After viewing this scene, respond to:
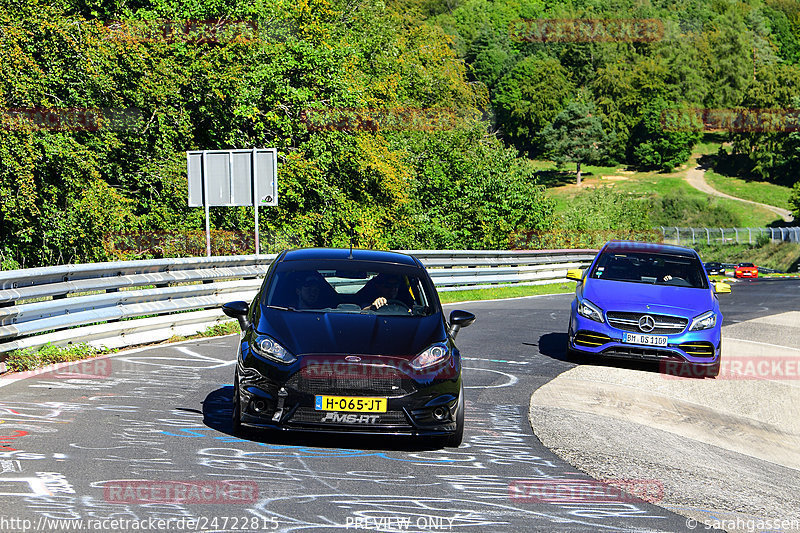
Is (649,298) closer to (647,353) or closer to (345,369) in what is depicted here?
(647,353)

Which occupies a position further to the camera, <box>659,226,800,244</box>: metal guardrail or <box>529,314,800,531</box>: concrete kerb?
<box>659,226,800,244</box>: metal guardrail

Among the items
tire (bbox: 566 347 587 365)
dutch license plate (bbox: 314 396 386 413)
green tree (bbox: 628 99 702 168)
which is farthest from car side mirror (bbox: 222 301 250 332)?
green tree (bbox: 628 99 702 168)

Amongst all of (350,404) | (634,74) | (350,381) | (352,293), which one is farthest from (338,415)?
(634,74)

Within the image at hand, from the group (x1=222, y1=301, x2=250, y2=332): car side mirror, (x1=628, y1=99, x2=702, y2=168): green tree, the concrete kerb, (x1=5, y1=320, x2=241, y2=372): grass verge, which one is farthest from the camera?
(x1=628, y1=99, x2=702, y2=168): green tree

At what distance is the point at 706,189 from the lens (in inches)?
4946

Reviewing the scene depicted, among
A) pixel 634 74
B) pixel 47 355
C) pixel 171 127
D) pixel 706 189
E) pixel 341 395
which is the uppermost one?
pixel 634 74

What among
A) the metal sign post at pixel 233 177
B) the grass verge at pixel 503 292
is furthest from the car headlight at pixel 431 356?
the grass verge at pixel 503 292

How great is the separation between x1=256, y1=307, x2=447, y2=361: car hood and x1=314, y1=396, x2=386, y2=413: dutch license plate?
35 centimetres

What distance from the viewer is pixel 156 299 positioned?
42.8ft

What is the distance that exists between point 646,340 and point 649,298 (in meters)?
0.63

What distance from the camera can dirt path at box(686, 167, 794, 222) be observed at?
365 ft

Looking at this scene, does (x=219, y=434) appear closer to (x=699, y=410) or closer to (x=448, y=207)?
(x=699, y=410)

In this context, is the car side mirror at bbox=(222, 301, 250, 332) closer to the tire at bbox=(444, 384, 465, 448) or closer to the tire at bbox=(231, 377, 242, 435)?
the tire at bbox=(231, 377, 242, 435)

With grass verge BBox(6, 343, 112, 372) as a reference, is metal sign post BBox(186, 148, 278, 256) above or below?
above
